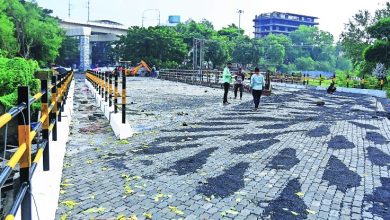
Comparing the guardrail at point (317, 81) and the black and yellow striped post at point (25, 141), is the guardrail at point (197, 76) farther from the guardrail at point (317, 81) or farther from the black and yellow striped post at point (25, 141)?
the black and yellow striped post at point (25, 141)

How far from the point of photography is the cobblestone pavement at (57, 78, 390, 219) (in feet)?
14.1

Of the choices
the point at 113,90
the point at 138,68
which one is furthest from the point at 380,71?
the point at 138,68

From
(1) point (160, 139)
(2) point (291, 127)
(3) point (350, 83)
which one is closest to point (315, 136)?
(2) point (291, 127)

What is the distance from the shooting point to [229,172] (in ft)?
18.8

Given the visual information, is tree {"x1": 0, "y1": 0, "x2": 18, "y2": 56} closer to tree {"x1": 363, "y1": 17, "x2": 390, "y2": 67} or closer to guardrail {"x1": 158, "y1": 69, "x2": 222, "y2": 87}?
guardrail {"x1": 158, "y1": 69, "x2": 222, "y2": 87}

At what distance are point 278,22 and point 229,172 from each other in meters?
157

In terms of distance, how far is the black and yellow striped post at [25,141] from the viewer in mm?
2926

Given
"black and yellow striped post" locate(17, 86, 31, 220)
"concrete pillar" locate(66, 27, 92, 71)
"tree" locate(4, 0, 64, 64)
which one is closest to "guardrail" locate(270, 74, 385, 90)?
"black and yellow striped post" locate(17, 86, 31, 220)

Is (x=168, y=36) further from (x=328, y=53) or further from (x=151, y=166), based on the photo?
(x=328, y=53)

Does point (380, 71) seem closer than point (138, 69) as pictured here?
Yes

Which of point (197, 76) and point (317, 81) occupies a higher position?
point (197, 76)

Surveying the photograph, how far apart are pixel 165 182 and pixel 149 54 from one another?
198 ft

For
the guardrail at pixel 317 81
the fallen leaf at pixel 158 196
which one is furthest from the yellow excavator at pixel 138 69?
the fallen leaf at pixel 158 196

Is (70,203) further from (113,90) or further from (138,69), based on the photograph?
(138,69)
